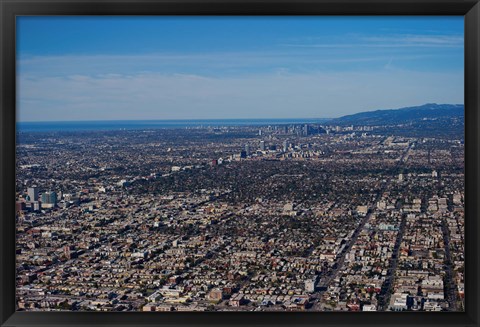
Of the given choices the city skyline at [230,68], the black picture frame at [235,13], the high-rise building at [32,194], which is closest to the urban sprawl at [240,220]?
the high-rise building at [32,194]

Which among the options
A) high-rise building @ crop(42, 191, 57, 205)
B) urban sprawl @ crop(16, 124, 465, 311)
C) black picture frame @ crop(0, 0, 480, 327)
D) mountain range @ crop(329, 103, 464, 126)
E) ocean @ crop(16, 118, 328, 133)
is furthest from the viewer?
ocean @ crop(16, 118, 328, 133)

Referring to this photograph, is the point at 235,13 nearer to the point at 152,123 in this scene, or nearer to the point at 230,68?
Answer: the point at 152,123

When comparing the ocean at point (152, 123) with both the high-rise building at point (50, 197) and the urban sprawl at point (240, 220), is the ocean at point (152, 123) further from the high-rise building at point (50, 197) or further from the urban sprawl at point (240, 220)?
the high-rise building at point (50, 197)

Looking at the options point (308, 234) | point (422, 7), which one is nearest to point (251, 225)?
point (308, 234)

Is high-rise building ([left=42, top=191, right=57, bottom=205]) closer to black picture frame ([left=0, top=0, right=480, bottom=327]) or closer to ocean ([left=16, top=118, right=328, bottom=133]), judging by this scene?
ocean ([left=16, top=118, right=328, bottom=133])

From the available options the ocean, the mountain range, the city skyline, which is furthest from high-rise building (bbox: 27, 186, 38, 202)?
the mountain range

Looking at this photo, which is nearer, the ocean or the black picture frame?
the black picture frame
